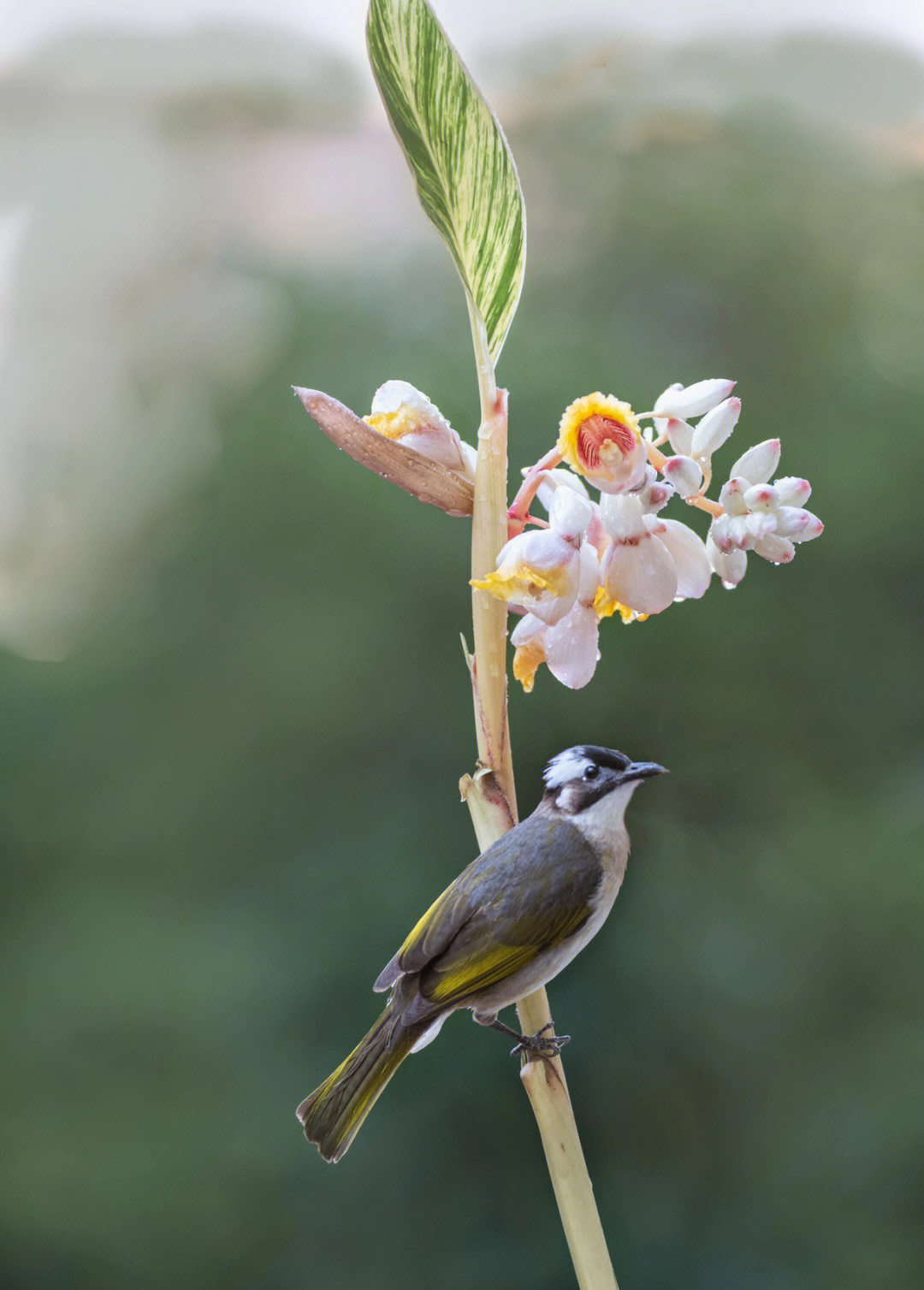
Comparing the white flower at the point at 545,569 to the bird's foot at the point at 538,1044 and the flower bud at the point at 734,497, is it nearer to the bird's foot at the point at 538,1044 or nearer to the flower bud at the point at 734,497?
the flower bud at the point at 734,497

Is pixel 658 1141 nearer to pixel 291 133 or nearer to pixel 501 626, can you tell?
pixel 501 626

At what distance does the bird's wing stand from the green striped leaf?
186mm

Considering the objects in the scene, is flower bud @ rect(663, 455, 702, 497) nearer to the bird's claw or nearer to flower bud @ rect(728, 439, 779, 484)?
flower bud @ rect(728, 439, 779, 484)

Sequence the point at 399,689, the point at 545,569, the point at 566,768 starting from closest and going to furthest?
the point at 545,569 < the point at 566,768 < the point at 399,689

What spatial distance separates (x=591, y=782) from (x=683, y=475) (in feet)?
0.46

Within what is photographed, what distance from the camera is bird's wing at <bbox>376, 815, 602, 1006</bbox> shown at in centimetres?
42

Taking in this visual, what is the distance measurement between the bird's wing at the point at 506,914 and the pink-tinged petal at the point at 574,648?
0.22ft

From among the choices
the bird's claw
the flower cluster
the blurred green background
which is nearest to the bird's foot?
the bird's claw

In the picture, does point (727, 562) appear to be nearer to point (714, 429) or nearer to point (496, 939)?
point (714, 429)

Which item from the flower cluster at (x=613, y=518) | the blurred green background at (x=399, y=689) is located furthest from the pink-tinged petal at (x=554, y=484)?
the blurred green background at (x=399, y=689)

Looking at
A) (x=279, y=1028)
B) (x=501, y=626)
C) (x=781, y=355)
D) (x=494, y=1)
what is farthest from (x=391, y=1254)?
(x=494, y=1)

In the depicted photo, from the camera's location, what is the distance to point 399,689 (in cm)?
85

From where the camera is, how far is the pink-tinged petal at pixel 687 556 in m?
0.39

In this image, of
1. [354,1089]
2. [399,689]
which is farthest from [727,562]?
[399,689]
